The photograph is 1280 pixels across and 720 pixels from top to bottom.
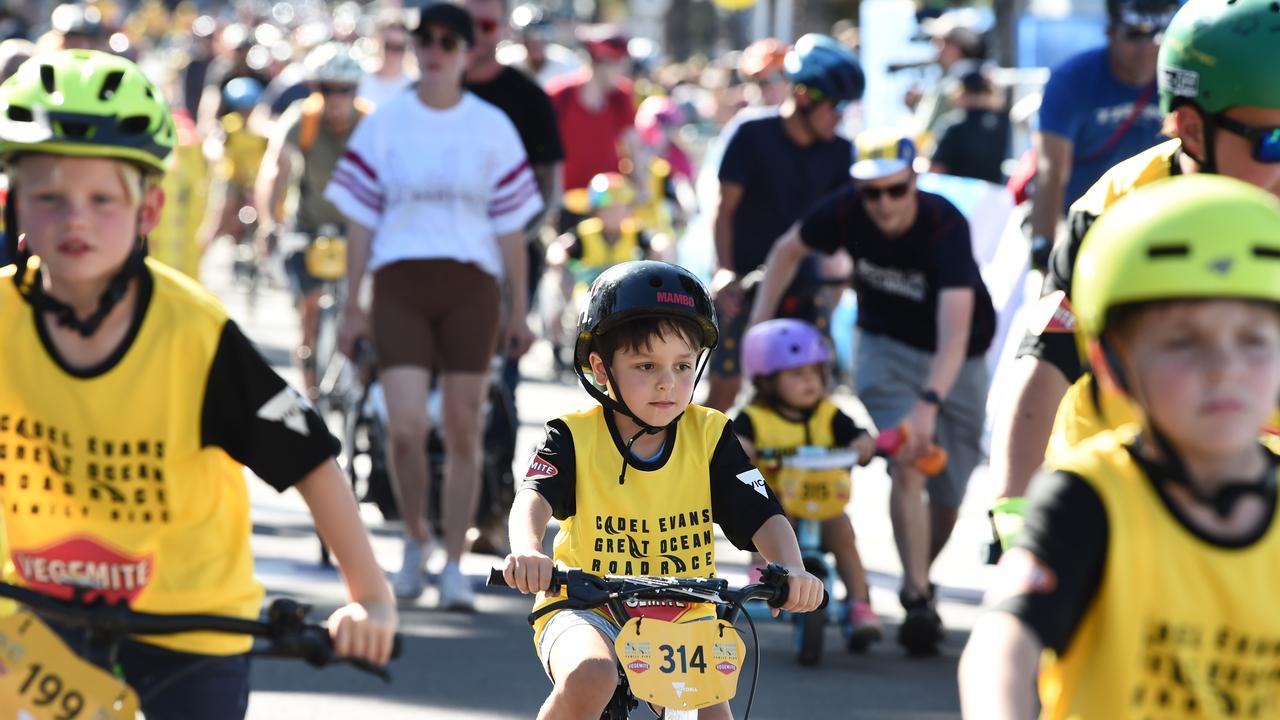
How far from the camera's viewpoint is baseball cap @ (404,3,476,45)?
9578 millimetres

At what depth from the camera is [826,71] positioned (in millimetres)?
10281

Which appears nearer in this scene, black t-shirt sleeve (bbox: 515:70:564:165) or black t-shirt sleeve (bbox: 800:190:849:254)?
black t-shirt sleeve (bbox: 800:190:849:254)

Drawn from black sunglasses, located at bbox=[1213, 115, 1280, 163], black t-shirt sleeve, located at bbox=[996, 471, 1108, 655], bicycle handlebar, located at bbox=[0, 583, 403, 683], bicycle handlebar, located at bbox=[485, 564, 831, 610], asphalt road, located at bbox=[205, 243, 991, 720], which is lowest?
asphalt road, located at bbox=[205, 243, 991, 720]

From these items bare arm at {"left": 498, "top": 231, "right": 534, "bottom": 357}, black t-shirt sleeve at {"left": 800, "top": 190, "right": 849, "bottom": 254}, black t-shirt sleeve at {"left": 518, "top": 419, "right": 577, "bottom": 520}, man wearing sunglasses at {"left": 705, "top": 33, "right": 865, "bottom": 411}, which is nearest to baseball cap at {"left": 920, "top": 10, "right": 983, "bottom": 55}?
man wearing sunglasses at {"left": 705, "top": 33, "right": 865, "bottom": 411}

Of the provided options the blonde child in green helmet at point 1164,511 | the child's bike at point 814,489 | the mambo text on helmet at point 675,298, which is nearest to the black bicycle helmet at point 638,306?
the mambo text on helmet at point 675,298

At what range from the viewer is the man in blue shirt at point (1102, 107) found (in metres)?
8.91

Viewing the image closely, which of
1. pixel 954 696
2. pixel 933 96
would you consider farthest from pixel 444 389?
pixel 933 96

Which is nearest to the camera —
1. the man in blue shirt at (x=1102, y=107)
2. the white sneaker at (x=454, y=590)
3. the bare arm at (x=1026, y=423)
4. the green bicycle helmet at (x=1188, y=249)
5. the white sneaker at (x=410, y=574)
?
the green bicycle helmet at (x=1188, y=249)

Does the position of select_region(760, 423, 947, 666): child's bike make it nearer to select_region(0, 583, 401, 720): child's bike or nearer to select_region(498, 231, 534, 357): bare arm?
select_region(498, 231, 534, 357): bare arm

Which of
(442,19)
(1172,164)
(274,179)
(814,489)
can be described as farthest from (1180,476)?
(274,179)

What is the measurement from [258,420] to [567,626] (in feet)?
4.10

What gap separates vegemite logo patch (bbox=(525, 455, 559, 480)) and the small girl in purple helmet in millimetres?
3498

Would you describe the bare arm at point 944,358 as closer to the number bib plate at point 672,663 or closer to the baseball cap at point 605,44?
the number bib plate at point 672,663

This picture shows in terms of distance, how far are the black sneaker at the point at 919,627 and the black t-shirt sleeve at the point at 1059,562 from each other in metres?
5.80
